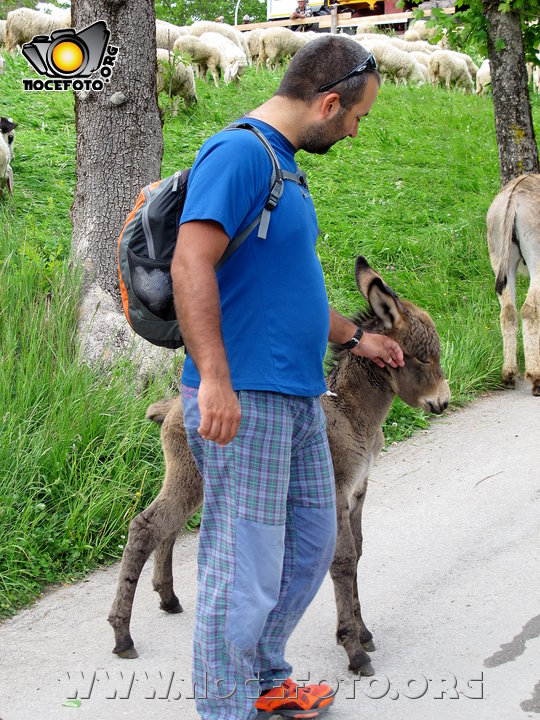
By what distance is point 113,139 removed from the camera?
253 inches

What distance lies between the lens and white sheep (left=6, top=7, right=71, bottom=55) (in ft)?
59.1

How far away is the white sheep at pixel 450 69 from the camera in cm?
2186

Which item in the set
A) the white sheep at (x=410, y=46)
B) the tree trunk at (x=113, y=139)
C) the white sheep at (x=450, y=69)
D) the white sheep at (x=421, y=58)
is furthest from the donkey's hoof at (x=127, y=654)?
the white sheep at (x=410, y=46)

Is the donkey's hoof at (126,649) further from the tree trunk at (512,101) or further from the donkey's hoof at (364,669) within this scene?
the tree trunk at (512,101)

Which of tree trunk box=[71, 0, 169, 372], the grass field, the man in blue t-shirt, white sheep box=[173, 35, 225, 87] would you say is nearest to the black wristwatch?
the man in blue t-shirt

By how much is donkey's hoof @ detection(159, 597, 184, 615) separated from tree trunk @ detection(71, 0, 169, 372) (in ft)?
8.89

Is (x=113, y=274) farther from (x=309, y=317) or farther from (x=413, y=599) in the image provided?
(x=309, y=317)

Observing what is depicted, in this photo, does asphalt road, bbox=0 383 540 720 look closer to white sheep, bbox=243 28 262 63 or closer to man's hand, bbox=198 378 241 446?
man's hand, bbox=198 378 241 446

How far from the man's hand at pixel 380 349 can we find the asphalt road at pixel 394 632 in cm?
134

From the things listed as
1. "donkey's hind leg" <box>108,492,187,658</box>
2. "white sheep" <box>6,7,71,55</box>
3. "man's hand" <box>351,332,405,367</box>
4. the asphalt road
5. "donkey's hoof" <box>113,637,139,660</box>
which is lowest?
the asphalt road

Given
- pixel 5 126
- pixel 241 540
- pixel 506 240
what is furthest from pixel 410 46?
pixel 241 540

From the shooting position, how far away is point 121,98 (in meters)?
6.35

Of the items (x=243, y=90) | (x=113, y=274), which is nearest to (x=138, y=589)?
(x=113, y=274)

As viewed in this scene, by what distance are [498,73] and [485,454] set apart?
5723 mm
